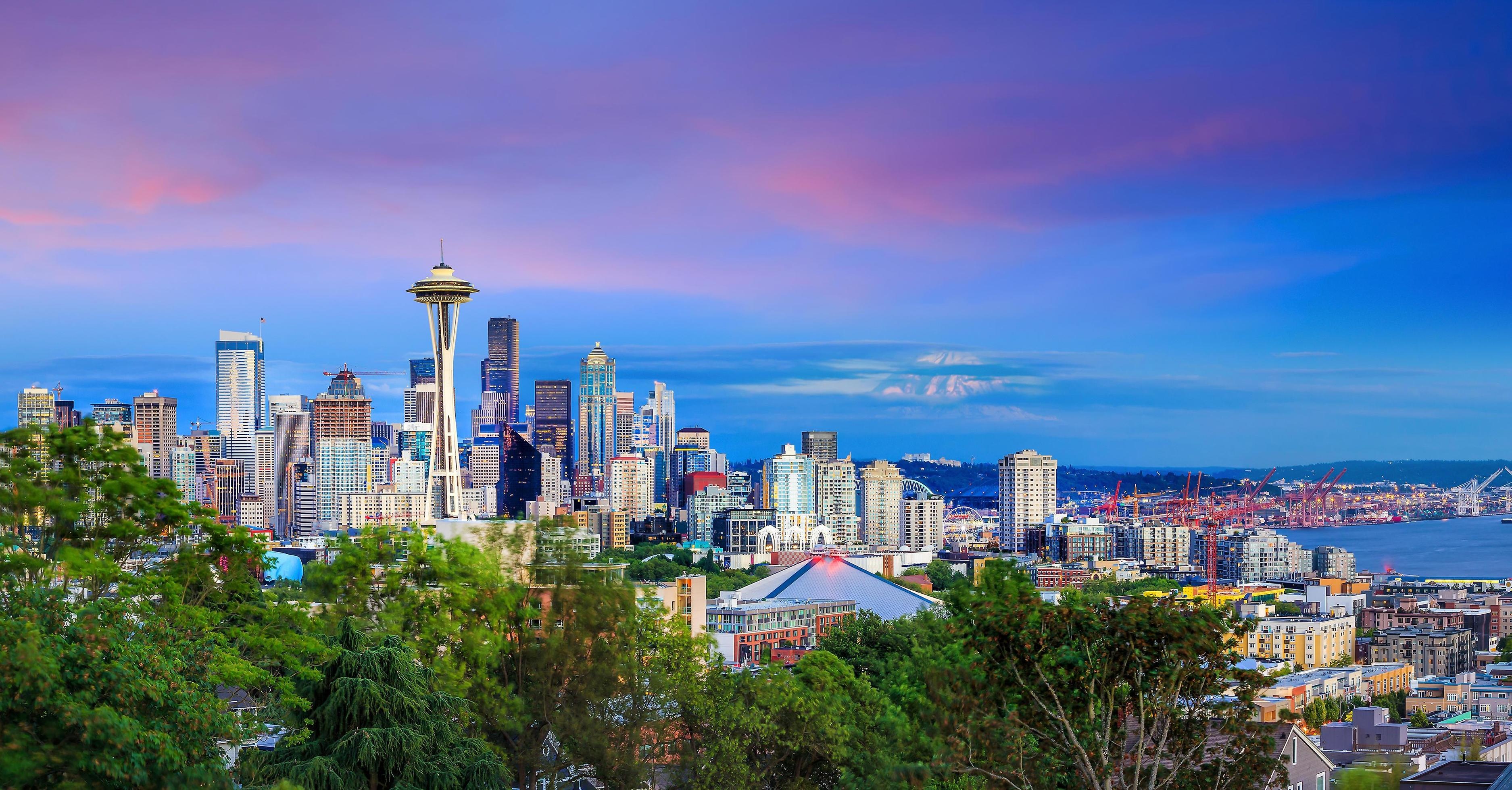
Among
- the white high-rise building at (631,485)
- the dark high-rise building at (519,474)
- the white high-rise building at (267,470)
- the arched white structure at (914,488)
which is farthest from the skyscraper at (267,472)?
the arched white structure at (914,488)

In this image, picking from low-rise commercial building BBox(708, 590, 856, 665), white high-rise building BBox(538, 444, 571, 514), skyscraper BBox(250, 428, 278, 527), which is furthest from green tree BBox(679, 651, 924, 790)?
skyscraper BBox(250, 428, 278, 527)

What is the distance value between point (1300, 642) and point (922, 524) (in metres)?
76.3

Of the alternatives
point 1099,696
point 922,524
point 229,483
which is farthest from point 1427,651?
point 229,483

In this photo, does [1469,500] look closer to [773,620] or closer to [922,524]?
[922,524]

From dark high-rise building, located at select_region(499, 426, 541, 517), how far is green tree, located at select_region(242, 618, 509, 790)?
13031 cm

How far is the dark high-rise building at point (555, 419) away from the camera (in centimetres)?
17700

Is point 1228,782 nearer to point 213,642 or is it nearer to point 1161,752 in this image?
point 1161,752

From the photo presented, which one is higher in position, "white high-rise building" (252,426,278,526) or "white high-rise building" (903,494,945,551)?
"white high-rise building" (252,426,278,526)

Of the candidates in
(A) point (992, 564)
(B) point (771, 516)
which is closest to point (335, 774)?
(A) point (992, 564)

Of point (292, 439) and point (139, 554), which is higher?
point (292, 439)

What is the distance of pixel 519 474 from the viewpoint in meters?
145

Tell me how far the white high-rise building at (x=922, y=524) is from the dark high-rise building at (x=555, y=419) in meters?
56.7

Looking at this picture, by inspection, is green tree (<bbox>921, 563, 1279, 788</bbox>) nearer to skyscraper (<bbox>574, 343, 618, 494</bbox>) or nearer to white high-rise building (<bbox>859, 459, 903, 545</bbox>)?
white high-rise building (<bbox>859, 459, 903, 545</bbox>)

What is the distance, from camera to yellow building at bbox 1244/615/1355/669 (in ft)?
172
